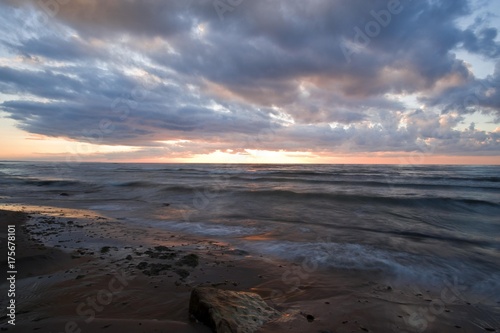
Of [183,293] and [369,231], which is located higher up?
[183,293]

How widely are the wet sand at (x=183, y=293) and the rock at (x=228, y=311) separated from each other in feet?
0.48

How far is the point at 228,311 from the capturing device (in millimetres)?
3096

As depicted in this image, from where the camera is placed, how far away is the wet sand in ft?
11.0

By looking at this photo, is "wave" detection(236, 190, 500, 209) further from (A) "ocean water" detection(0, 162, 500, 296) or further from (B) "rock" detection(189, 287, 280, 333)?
(B) "rock" detection(189, 287, 280, 333)

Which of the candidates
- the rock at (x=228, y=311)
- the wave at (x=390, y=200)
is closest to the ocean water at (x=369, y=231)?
the wave at (x=390, y=200)

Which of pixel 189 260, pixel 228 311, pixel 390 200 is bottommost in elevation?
pixel 390 200

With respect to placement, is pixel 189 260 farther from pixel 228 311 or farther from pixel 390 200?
pixel 390 200

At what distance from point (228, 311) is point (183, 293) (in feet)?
4.49

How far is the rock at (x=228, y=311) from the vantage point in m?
2.94

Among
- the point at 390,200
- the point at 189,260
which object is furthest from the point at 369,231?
the point at 390,200

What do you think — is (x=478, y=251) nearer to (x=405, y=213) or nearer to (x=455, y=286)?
(x=455, y=286)

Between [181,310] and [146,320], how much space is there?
47 centimetres

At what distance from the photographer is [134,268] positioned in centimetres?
516

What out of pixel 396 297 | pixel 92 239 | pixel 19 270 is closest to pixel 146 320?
pixel 19 270
